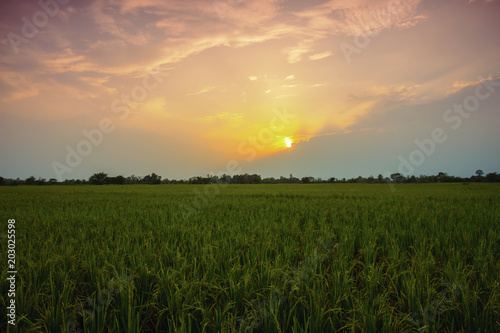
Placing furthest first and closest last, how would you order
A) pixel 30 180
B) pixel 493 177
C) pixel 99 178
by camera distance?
pixel 99 178
pixel 30 180
pixel 493 177

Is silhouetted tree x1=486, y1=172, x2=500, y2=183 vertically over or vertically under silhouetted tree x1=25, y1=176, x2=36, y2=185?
under

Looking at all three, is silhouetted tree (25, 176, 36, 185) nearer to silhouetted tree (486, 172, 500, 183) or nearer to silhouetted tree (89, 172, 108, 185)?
silhouetted tree (89, 172, 108, 185)

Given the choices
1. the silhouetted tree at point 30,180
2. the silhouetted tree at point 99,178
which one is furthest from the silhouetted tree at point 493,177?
the silhouetted tree at point 30,180

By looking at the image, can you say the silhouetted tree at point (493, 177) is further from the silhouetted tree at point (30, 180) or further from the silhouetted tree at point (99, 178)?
the silhouetted tree at point (30, 180)

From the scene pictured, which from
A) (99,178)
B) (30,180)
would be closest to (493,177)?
(99,178)

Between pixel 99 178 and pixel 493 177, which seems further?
pixel 99 178

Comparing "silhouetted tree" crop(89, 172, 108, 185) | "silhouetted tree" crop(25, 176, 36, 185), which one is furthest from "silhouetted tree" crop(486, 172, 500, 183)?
"silhouetted tree" crop(25, 176, 36, 185)

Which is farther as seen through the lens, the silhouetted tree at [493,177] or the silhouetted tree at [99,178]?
the silhouetted tree at [99,178]

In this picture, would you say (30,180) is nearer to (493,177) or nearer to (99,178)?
(99,178)

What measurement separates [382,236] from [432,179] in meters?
86.2

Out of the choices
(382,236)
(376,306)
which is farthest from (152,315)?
(382,236)

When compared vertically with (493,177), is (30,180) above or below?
above

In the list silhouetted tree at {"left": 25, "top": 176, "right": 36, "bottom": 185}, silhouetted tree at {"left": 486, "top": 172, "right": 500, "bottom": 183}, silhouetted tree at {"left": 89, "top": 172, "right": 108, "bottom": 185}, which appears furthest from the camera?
silhouetted tree at {"left": 89, "top": 172, "right": 108, "bottom": 185}

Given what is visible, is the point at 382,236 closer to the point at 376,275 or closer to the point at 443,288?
the point at 443,288
